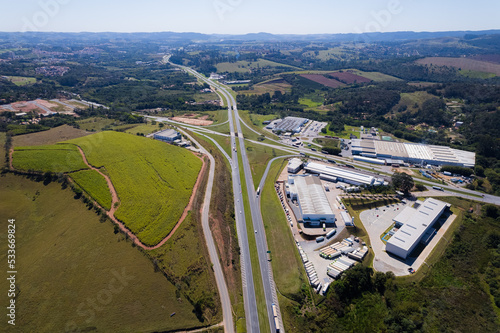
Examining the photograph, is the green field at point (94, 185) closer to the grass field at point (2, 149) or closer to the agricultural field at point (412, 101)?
the grass field at point (2, 149)

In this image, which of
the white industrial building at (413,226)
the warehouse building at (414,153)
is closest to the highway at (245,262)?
the white industrial building at (413,226)

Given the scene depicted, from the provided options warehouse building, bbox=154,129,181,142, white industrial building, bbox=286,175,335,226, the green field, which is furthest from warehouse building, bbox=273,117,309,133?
the green field

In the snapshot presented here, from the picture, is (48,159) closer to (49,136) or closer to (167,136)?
(49,136)

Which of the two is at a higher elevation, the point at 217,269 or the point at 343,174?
the point at 343,174

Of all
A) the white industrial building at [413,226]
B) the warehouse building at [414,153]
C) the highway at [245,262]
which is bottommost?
the highway at [245,262]

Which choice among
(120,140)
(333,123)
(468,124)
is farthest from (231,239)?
(468,124)

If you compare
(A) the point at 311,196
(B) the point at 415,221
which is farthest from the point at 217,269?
(B) the point at 415,221
